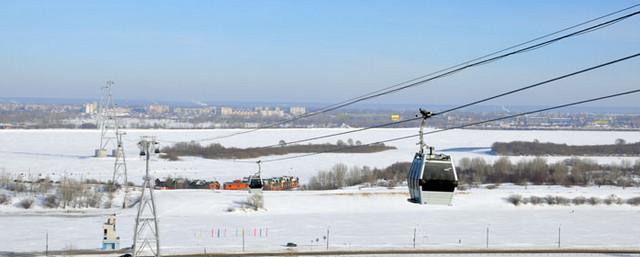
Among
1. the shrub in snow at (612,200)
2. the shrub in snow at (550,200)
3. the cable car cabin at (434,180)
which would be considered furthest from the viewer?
the shrub in snow at (612,200)

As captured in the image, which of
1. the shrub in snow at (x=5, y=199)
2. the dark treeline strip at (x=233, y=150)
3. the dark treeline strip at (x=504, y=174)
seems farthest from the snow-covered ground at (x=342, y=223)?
the dark treeline strip at (x=233, y=150)

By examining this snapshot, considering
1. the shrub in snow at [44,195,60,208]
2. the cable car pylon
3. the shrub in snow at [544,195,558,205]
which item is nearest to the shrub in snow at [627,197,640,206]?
the shrub in snow at [544,195,558,205]

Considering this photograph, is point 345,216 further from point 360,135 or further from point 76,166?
point 360,135

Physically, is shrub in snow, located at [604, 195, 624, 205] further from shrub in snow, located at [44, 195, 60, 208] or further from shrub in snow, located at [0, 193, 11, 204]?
shrub in snow, located at [0, 193, 11, 204]

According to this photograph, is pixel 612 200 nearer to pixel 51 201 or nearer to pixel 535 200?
pixel 535 200

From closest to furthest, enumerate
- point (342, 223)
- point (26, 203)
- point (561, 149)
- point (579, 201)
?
point (342, 223) → point (26, 203) → point (579, 201) → point (561, 149)

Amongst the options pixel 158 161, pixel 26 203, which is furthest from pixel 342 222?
pixel 158 161

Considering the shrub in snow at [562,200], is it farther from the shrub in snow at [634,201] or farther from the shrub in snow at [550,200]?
the shrub in snow at [634,201]
